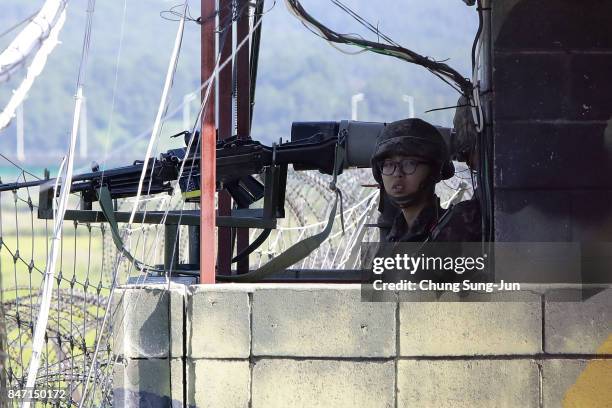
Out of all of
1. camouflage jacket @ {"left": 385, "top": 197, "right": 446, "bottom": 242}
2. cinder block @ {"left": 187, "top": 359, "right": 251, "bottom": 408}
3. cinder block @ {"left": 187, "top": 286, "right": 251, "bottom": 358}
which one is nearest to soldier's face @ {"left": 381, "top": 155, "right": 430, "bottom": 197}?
camouflage jacket @ {"left": 385, "top": 197, "right": 446, "bottom": 242}

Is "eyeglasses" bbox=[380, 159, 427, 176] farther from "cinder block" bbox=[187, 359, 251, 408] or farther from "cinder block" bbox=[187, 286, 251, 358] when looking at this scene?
"cinder block" bbox=[187, 359, 251, 408]

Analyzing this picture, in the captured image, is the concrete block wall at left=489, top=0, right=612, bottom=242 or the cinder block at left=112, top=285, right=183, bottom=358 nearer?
the cinder block at left=112, top=285, right=183, bottom=358

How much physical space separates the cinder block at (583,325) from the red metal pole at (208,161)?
142cm

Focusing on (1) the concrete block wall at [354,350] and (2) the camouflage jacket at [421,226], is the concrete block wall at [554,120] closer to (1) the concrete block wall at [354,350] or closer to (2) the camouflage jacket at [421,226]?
(1) the concrete block wall at [354,350]

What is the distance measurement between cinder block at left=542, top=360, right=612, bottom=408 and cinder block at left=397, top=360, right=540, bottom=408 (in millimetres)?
69

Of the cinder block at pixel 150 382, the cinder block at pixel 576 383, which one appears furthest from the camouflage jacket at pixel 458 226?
the cinder block at pixel 150 382

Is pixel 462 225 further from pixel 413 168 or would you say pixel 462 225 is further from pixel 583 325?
pixel 583 325

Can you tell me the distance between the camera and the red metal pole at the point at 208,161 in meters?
5.26

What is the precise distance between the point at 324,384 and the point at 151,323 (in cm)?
75

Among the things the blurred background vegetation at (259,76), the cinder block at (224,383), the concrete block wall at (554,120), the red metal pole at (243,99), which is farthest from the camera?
the blurred background vegetation at (259,76)

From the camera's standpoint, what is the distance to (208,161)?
5.31m

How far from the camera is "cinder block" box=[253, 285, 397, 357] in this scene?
518cm

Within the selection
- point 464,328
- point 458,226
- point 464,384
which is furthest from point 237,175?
point 464,384

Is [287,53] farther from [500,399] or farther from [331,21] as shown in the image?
[500,399]
